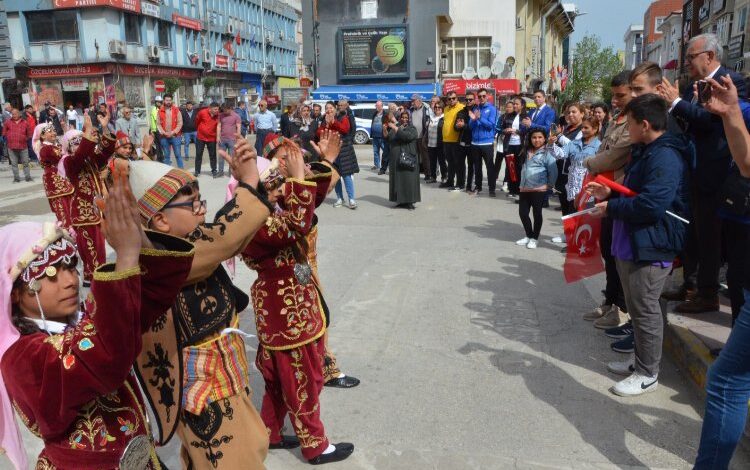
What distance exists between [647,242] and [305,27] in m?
36.5

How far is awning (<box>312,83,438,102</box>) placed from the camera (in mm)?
34281

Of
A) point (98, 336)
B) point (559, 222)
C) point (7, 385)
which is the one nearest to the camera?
point (98, 336)

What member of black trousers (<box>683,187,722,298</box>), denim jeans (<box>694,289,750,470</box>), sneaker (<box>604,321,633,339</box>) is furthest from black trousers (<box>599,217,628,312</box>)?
denim jeans (<box>694,289,750,470</box>)

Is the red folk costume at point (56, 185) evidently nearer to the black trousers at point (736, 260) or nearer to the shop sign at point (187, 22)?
the black trousers at point (736, 260)

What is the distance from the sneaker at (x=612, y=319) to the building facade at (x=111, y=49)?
99.2ft

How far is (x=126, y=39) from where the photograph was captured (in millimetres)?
36969

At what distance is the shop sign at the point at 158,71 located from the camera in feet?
121

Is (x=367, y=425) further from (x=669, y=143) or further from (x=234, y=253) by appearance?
(x=669, y=143)

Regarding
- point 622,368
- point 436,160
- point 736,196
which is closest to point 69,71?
point 436,160

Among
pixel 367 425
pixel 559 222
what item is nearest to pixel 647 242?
pixel 367 425

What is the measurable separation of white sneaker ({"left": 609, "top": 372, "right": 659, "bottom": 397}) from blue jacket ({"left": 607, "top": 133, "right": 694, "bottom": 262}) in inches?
33.6

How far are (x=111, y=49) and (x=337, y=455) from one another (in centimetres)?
3697

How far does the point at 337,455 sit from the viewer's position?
3393 mm

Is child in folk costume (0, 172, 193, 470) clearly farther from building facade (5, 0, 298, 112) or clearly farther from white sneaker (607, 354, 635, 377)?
building facade (5, 0, 298, 112)
